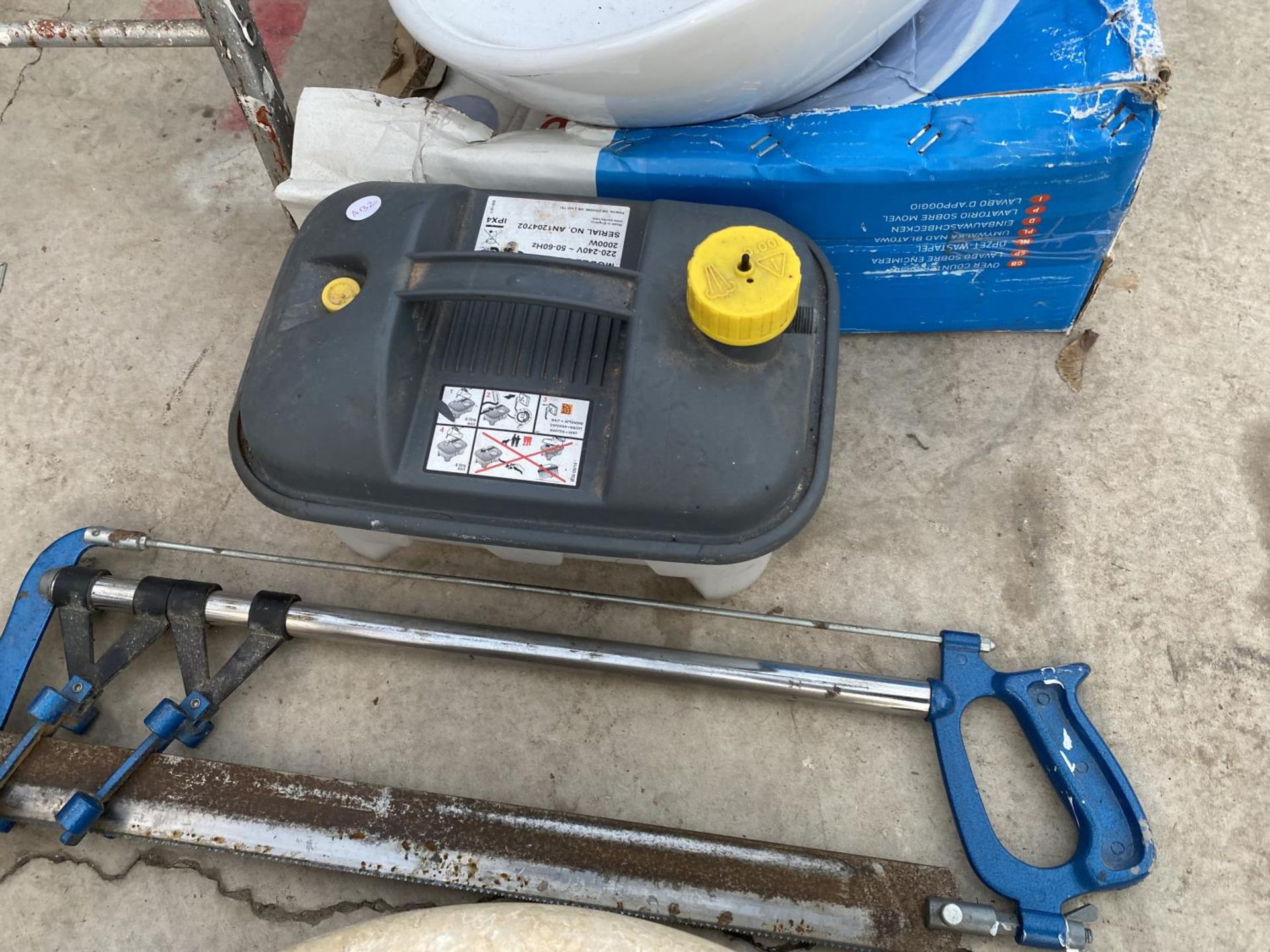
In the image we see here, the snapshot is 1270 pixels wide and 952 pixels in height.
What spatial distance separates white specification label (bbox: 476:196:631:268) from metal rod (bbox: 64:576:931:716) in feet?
1.26

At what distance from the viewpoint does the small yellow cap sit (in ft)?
2.42

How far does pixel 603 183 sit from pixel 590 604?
45 centimetres

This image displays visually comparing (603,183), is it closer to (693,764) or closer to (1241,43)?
(693,764)

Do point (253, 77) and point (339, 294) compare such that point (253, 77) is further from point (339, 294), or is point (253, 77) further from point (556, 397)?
point (556, 397)

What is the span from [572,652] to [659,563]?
14 cm

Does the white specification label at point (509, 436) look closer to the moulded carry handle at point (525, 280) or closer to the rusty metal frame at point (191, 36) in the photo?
the moulded carry handle at point (525, 280)

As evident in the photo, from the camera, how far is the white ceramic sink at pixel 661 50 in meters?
0.67

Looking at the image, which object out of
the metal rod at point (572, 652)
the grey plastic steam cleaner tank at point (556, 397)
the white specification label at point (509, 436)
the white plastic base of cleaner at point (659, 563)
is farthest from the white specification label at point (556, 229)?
the metal rod at point (572, 652)

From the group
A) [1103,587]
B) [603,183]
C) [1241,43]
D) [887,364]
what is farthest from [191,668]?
[1241,43]

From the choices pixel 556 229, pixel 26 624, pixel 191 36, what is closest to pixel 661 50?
pixel 556 229

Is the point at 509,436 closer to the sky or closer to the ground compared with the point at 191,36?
closer to the ground

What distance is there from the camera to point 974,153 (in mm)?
773

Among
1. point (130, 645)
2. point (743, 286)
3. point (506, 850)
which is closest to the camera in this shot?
point (743, 286)

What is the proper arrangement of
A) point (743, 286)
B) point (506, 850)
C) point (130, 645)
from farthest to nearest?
point (130, 645) → point (506, 850) → point (743, 286)
